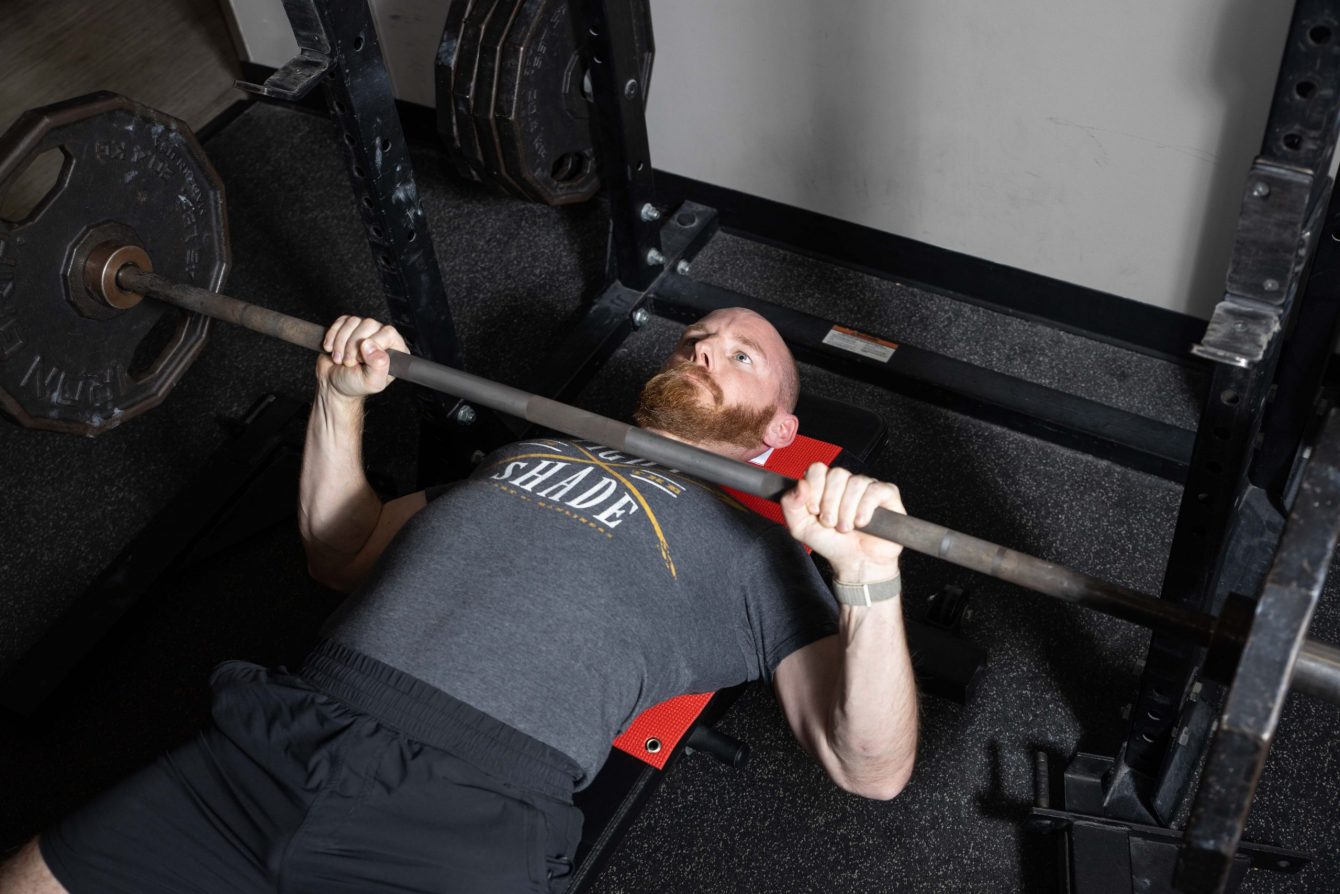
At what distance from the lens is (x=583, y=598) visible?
157 cm

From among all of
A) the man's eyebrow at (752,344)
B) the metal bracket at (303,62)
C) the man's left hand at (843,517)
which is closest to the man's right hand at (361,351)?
the metal bracket at (303,62)

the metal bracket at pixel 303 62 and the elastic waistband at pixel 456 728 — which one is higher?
the metal bracket at pixel 303 62

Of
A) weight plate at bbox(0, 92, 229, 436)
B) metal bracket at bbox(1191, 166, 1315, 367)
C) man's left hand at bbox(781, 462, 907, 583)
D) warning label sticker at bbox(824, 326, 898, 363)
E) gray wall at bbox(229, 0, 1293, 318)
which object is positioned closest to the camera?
metal bracket at bbox(1191, 166, 1315, 367)

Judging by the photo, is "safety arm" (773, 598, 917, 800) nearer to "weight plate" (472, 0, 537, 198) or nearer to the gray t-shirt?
the gray t-shirt

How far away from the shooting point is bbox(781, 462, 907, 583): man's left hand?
1.37m

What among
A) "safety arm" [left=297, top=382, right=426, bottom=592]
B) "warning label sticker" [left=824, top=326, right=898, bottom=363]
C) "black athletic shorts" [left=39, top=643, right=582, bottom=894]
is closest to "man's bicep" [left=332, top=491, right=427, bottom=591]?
"safety arm" [left=297, top=382, right=426, bottom=592]

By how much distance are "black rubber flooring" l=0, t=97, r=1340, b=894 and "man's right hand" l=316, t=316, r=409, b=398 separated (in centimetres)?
53

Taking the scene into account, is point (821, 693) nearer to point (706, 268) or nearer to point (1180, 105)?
point (1180, 105)

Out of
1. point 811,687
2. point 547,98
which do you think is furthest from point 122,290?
point 811,687

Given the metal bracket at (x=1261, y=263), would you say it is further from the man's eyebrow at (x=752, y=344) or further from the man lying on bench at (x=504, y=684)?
the man's eyebrow at (x=752, y=344)

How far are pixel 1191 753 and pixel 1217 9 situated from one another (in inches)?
46.5

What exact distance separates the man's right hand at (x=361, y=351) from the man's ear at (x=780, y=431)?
21.8 inches

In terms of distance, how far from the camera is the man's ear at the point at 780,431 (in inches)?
75.7

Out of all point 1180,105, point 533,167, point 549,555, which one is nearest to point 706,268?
point 533,167
